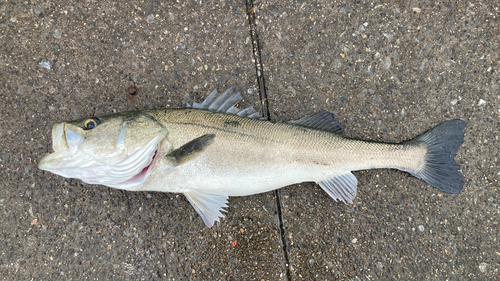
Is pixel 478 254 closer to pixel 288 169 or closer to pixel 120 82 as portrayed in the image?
pixel 288 169

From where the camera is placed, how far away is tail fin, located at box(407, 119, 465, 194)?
8.21ft

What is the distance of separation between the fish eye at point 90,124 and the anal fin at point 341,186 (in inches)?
75.1

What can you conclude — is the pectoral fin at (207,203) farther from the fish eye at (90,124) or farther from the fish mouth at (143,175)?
the fish eye at (90,124)

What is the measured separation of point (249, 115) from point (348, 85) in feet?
3.70

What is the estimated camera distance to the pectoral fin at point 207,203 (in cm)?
233

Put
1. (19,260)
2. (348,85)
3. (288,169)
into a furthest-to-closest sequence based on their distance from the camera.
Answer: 1. (348,85)
2. (19,260)
3. (288,169)

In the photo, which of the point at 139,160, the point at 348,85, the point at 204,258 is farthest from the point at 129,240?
the point at 348,85

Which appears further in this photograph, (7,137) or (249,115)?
(7,137)

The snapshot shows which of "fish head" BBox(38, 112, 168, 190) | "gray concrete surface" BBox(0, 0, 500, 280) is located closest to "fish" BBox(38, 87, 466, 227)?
"fish head" BBox(38, 112, 168, 190)

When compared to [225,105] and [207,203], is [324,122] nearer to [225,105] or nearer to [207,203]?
[225,105]

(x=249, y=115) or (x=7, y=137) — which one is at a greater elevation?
(x=7, y=137)

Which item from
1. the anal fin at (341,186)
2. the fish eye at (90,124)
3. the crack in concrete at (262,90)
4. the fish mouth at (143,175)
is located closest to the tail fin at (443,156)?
the anal fin at (341,186)

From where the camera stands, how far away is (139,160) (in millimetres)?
2086

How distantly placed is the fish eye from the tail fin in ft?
8.81
